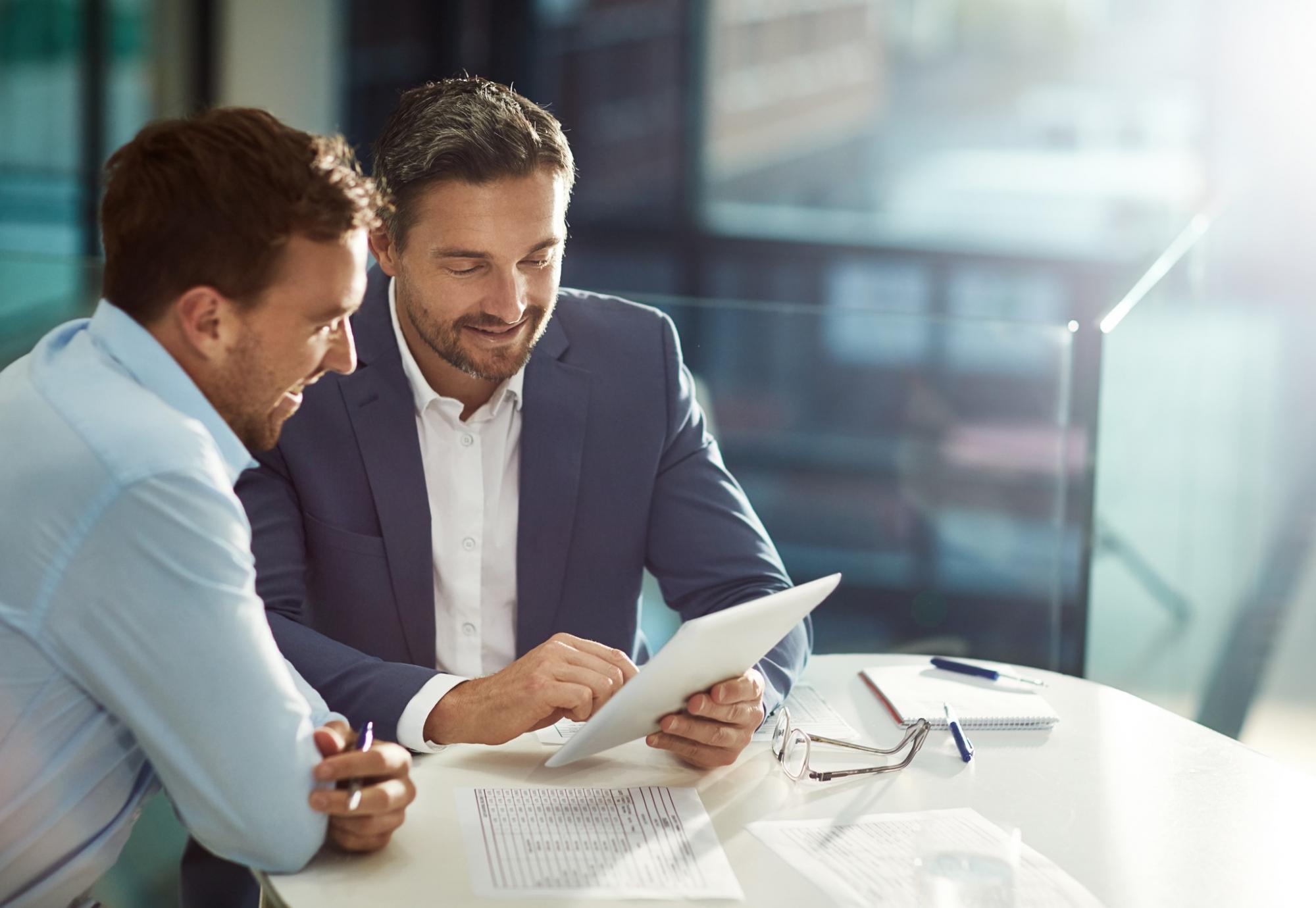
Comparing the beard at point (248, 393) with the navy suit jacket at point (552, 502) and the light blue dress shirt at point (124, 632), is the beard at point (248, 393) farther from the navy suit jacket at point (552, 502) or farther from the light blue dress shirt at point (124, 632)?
the navy suit jacket at point (552, 502)

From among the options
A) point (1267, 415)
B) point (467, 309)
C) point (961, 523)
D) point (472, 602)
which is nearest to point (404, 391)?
point (467, 309)

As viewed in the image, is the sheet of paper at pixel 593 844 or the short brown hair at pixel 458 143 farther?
the short brown hair at pixel 458 143

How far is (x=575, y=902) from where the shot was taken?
1045 millimetres

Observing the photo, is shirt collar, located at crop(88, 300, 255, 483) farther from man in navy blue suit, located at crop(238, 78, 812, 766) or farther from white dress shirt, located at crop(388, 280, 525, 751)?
white dress shirt, located at crop(388, 280, 525, 751)

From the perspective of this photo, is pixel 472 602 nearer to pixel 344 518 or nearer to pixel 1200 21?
pixel 344 518

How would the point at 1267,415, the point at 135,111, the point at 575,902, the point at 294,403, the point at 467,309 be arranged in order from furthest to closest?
the point at 135,111, the point at 1267,415, the point at 467,309, the point at 294,403, the point at 575,902

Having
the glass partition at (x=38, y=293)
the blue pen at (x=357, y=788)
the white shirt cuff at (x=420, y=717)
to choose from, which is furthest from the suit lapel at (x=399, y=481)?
the glass partition at (x=38, y=293)

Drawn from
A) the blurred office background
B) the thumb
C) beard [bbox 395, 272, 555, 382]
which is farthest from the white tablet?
the blurred office background

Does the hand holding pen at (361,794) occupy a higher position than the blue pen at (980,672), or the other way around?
the hand holding pen at (361,794)

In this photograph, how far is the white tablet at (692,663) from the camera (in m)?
1.19

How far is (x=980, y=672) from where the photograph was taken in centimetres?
170

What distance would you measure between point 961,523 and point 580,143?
2.72 m

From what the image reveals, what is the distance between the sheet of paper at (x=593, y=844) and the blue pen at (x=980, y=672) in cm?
55

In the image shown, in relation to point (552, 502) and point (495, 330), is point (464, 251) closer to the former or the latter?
point (495, 330)
